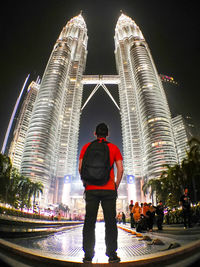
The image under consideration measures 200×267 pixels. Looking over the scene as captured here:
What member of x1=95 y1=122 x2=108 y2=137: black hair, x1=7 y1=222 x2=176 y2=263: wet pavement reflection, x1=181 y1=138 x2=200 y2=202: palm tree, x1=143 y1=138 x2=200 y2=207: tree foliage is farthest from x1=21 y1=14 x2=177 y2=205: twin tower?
x1=95 y1=122 x2=108 y2=137: black hair

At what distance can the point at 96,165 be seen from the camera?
107 inches

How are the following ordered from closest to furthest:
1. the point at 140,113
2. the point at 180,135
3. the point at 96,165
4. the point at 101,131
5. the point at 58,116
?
1. the point at 96,165
2. the point at 101,131
3. the point at 140,113
4. the point at 58,116
5. the point at 180,135

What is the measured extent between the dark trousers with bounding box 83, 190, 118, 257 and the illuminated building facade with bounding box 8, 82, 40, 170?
169561 millimetres

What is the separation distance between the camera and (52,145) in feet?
409

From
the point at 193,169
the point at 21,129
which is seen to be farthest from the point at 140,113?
the point at 21,129

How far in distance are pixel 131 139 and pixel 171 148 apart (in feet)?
129

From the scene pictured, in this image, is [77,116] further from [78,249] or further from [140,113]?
[78,249]

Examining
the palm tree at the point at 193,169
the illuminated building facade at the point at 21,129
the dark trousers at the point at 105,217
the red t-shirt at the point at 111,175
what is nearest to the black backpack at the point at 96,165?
the red t-shirt at the point at 111,175

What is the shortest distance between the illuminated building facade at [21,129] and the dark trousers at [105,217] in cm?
16956

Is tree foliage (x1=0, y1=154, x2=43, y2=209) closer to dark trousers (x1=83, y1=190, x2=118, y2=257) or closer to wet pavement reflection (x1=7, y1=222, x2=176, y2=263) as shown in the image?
wet pavement reflection (x1=7, y1=222, x2=176, y2=263)

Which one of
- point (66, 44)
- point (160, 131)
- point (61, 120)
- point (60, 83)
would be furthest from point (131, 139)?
point (66, 44)

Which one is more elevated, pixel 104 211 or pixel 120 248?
pixel 104 211

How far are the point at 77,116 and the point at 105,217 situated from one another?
513 ft

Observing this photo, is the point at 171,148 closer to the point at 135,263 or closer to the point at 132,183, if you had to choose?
the point at 132,183
